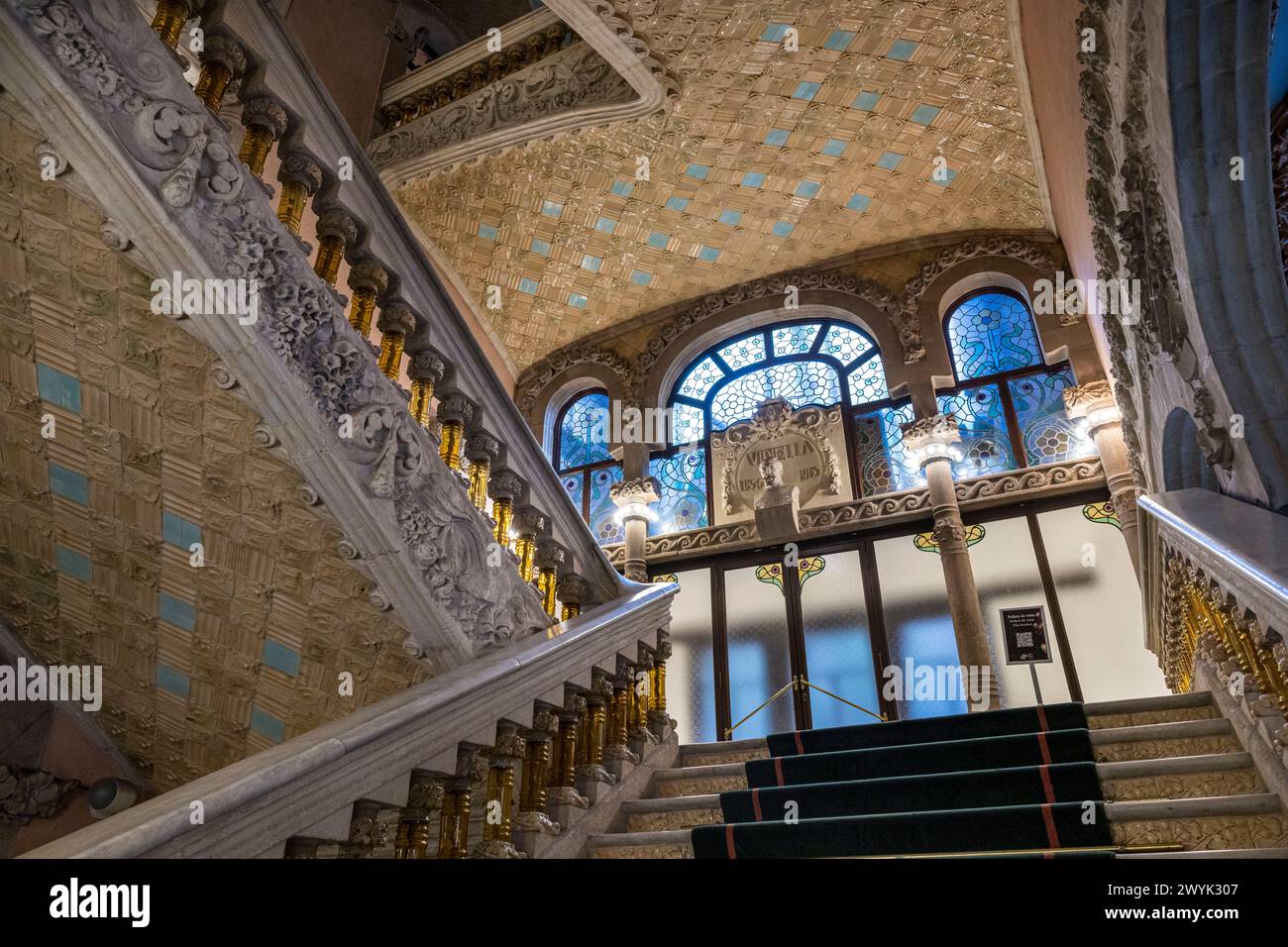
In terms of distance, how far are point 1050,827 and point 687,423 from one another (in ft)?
25.3

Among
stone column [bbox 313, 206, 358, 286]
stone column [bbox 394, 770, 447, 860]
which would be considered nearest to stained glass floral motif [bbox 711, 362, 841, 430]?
stone column [bbox 313, 206, 358, 286]

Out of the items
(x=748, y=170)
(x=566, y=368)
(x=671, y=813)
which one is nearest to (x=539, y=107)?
(x=748, y=170)

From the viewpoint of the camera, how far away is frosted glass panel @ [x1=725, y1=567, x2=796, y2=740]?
315 inches

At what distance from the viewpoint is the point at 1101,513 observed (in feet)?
24.6

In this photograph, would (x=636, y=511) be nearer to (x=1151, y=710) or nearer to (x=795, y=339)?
(x=795, y=339)

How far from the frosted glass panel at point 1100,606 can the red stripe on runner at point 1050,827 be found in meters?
5.06

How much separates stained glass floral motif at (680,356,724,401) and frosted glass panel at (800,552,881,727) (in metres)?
2.63

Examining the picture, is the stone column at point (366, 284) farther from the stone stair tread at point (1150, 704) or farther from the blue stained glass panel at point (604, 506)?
the blue stained glass panel at point (604, 506)

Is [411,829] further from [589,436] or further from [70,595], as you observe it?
[589,436]

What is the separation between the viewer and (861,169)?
8680 millimetres

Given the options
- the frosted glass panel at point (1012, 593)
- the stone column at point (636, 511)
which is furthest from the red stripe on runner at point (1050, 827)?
the stone column at point (636, 511)

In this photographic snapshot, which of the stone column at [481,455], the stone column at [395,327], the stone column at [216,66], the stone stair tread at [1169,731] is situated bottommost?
the stone stair tread at [1169,731]

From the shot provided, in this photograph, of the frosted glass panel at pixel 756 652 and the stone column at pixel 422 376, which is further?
the frosted glass panel at pixel 756 652

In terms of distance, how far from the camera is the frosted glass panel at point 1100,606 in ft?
22.6
